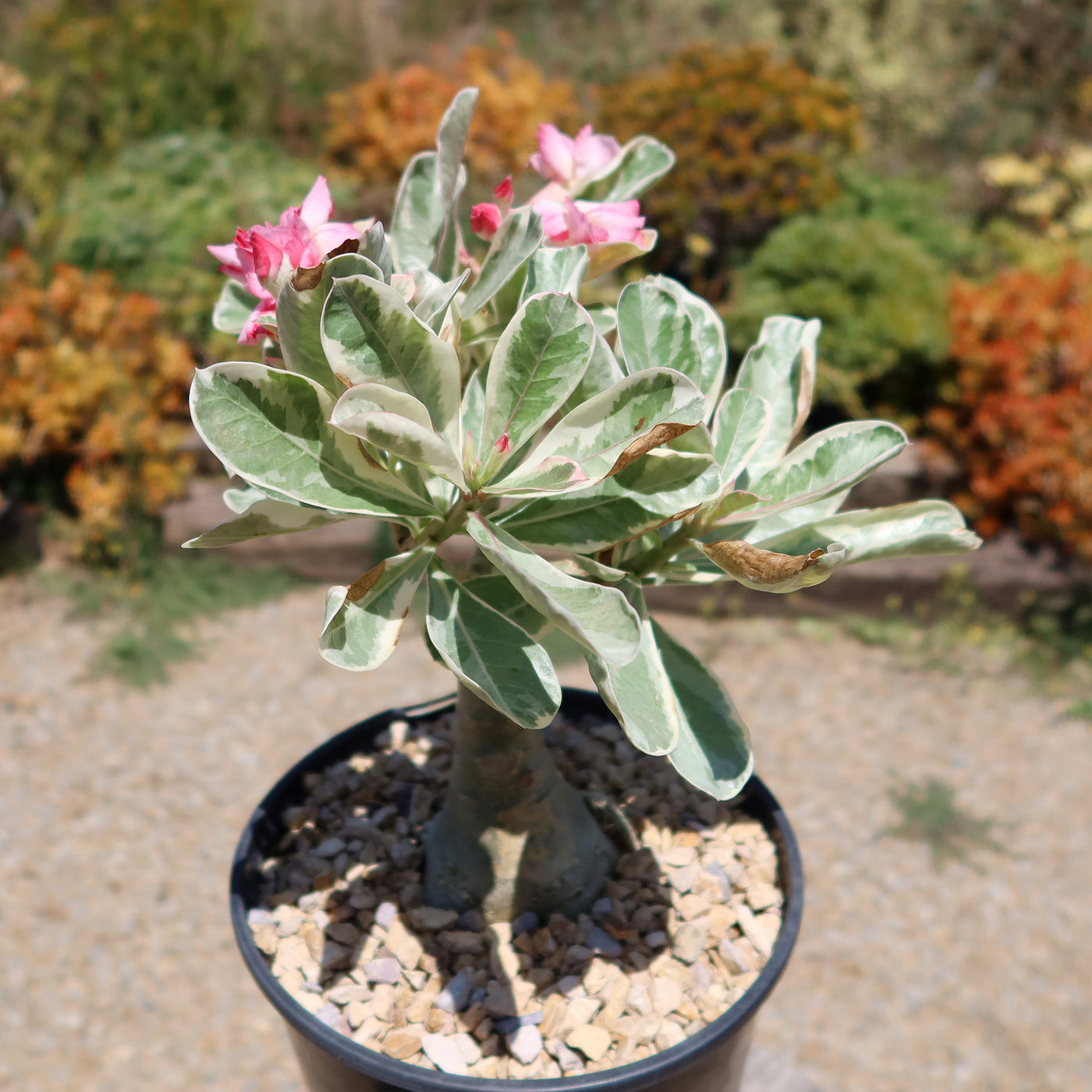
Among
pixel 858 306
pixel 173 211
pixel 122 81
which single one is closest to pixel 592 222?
pixel 858 306

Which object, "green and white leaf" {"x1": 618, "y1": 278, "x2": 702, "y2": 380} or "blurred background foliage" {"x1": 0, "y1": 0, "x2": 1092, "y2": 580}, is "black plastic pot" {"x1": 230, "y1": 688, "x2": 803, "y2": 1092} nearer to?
"green and white leaf" {"x1": 618, "y1": 278, "x2": 702, "y2": 380}

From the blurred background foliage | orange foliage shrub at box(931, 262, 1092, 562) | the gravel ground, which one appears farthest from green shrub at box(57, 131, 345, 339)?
orange foliage shrub at box(931, 262, 1092, 562)

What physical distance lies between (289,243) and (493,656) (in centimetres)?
38

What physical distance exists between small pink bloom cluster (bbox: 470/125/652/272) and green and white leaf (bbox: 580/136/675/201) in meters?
0.02

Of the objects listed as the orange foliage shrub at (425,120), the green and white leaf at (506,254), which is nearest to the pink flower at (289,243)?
the green and white leaf at (506,254)

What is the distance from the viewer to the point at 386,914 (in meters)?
1.23

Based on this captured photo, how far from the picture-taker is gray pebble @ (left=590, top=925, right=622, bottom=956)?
1.19m

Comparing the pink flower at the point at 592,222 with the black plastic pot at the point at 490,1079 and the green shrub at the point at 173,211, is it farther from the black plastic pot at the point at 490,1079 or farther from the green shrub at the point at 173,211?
the green shrub at the point at 173,211

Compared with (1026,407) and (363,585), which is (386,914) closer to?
(363,585)

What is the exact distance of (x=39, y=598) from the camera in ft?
10.5

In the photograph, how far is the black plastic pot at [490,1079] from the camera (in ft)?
3.11

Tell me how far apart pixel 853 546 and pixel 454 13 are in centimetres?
700

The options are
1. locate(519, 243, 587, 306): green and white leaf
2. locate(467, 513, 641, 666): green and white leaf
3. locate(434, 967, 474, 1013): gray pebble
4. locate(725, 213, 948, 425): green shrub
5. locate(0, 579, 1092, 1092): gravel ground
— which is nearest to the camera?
locate(467, 513, 641, 666): green and white leaf

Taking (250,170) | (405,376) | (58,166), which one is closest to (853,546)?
(405,376)
